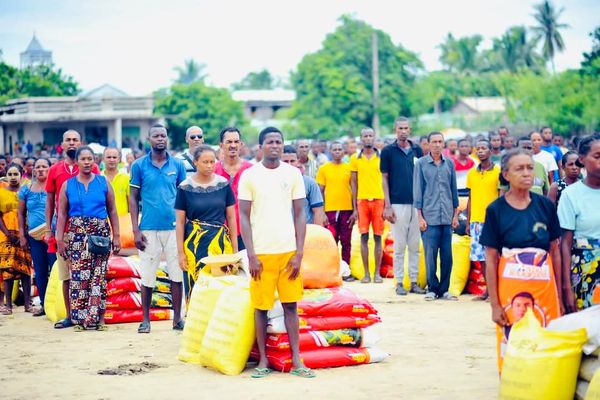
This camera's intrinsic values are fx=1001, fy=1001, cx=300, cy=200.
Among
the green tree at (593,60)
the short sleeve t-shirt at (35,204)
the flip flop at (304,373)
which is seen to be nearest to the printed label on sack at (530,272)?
the flip flop at (304,373)

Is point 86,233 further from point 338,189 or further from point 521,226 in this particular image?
point 521,226

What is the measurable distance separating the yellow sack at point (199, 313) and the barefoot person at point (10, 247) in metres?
4.32

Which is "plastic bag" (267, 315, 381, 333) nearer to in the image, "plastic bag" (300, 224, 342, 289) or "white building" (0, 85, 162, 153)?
"plastic bag" (300, 224, 342, 289)

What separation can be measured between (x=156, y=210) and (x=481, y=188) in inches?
162

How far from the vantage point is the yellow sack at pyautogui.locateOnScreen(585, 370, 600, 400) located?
5945 millimetres

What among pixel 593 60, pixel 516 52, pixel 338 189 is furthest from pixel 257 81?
pixel 338 189

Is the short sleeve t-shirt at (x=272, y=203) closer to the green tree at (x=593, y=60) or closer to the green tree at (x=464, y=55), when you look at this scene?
the green tree at (x=593, y=60)

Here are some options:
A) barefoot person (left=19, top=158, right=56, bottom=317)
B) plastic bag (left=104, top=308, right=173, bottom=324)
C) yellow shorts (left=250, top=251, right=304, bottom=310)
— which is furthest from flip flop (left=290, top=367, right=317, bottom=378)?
barefoot person (left=19, top=158, right=56, bottom=317)

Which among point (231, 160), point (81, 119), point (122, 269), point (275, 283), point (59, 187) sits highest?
point (81, 119)

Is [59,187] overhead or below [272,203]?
overhead

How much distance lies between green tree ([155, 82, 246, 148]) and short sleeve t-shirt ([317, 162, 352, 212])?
42.4 meters

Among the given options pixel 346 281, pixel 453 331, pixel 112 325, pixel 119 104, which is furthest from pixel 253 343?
pixel 119 104

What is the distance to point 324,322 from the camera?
8.45 m

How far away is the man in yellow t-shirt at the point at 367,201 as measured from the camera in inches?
572
